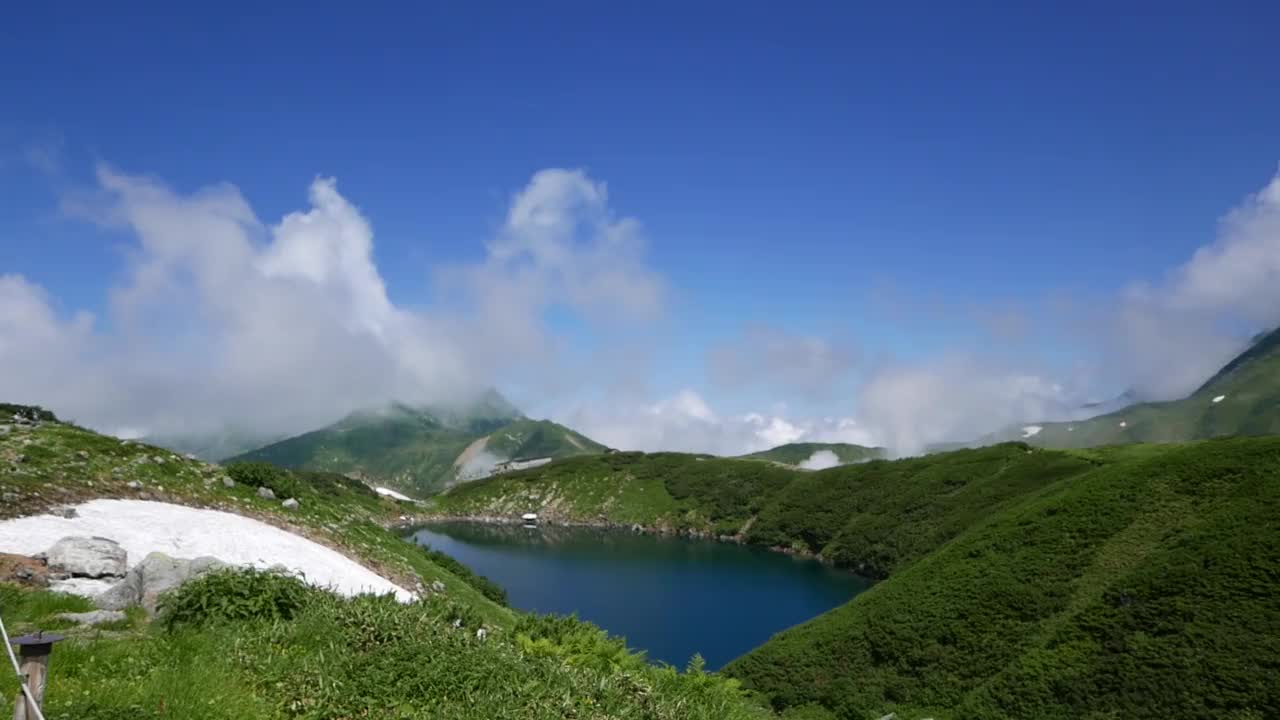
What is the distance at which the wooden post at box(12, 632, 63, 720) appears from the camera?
17.0 ft

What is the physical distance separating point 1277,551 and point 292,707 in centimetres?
5006

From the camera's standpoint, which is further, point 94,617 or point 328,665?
point 94,617

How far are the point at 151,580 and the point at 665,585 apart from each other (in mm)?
87565

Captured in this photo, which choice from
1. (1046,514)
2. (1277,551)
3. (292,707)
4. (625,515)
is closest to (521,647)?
(292,707)

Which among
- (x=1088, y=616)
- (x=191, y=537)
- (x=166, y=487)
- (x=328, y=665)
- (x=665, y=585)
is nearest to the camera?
(x=328, y=665)

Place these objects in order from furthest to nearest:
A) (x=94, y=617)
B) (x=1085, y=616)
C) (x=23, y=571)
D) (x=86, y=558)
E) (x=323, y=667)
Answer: (x=1085, y=616), (x=86, y=558), (x=23, y=571), (x=94, y=617), (x=323, y=667)

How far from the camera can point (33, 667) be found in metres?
5.28

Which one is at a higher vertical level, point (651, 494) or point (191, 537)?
point (191, 537)

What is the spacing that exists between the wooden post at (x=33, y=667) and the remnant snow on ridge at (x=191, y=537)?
1191 centimetres

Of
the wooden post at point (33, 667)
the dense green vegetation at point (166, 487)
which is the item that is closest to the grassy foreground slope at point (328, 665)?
the wooden post at point (33, 667)

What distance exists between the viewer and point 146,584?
1317cm

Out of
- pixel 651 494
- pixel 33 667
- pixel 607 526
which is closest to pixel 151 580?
pixel 33 667

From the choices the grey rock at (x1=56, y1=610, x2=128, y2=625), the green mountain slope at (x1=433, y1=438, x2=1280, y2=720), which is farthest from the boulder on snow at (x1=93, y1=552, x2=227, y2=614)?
the green mountain slope at (x1=433, y1=438, x2=1280, y2=720)

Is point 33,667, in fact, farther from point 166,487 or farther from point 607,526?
point 607,526
